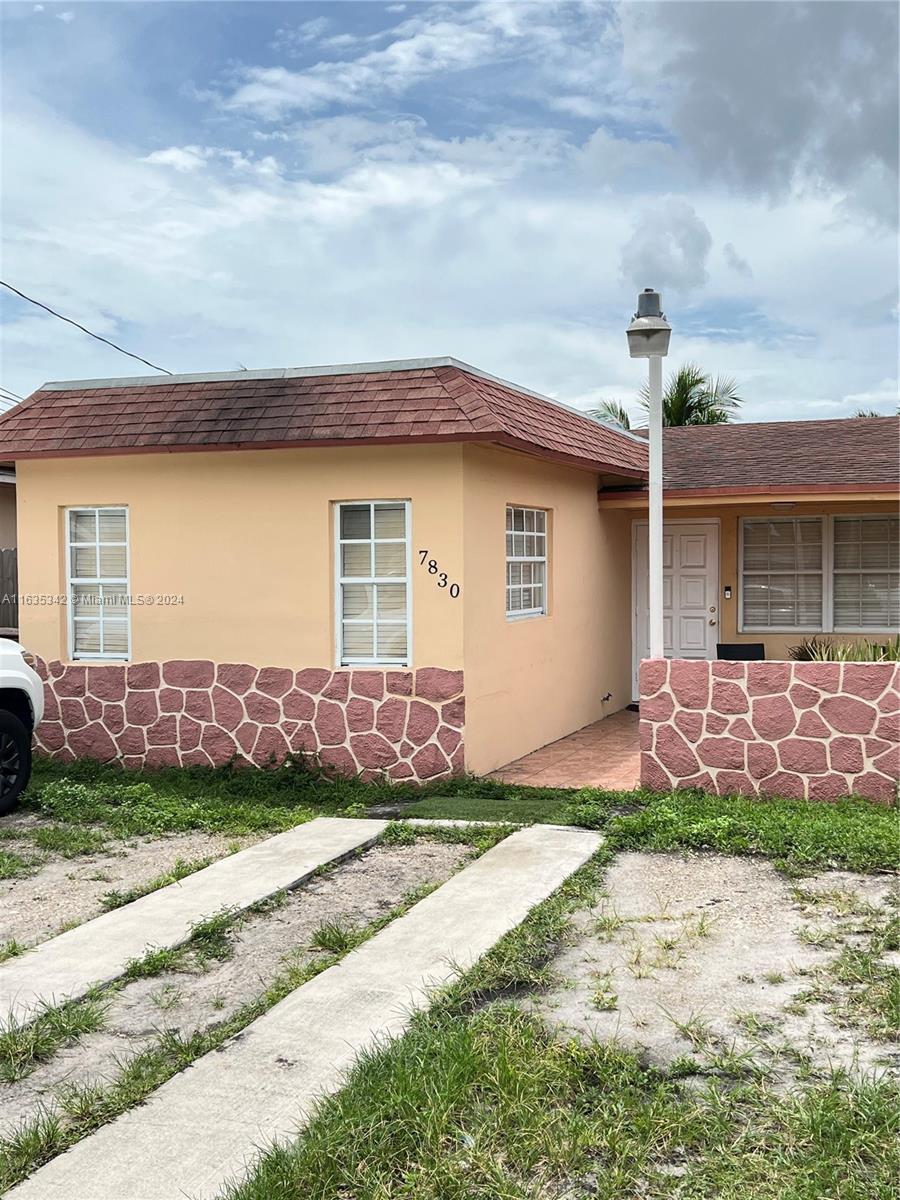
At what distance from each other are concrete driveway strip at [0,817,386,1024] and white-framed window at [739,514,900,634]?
7833 mm

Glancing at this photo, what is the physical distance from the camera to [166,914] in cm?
658

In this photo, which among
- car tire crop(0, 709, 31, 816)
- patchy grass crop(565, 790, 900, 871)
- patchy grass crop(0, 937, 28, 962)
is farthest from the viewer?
car tire crop(0, 709, 31, 816)

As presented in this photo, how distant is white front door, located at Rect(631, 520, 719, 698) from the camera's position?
15.1 meters

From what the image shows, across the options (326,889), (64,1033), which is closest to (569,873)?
(326,889)

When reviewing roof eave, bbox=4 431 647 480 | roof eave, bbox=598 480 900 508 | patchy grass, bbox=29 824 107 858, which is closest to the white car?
patchy grass, bbox=29 824 107 858

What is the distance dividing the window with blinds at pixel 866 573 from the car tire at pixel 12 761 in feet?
31.9

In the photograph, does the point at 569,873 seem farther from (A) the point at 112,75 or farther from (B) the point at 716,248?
(A) the point at 112,75

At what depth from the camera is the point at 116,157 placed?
664 inches

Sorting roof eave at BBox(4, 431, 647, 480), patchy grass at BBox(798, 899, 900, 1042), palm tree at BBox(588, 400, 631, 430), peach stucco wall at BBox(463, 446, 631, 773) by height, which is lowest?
patchy grass at BBox(798, 899, 900, 1042)

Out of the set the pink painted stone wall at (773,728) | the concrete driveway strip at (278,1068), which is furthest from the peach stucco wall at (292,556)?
the concrete driveway strip at (278,1068)

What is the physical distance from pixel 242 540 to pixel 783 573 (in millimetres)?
7318

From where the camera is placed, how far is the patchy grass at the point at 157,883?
22.6ft

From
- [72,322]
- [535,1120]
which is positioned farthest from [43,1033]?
[72,322]

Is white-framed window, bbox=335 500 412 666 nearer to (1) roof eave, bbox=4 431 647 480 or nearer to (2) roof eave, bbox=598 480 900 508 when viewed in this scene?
(1) roof eave, bbox=4 431 647 480
